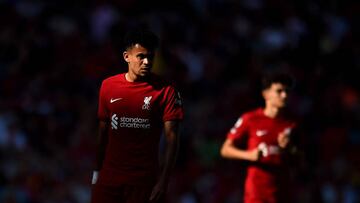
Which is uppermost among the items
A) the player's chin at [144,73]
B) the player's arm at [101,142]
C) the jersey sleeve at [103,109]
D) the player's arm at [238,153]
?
the player's chin at [144,73]

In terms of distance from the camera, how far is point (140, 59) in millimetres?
6137

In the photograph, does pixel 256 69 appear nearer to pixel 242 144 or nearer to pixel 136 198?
pixel 242 144

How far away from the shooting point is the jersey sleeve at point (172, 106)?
6172 millimetres

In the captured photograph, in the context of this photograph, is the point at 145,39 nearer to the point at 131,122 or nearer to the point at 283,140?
the point at 131,122

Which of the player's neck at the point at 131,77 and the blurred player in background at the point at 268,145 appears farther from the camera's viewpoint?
the blurred player in background at the point at 268,145

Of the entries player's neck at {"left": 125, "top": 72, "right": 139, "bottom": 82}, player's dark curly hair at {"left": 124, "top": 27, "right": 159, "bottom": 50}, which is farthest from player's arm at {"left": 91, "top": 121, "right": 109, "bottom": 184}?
player's dark curly hair at {"left": 124, "top": 27, "right": 159, "bottom": 50}

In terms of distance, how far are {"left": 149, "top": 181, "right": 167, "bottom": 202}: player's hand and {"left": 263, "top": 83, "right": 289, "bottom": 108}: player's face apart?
2.52 meters

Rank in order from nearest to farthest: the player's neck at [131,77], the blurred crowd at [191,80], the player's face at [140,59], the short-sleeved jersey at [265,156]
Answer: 1. the player's face at [140,59]
2. the player's neck at [131,77]
3. the short-sleeved jersey at [265,156]
4. the blurred crowd at [191,80]

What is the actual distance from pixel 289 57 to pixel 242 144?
17.9ft

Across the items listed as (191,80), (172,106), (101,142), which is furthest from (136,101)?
(191,80)

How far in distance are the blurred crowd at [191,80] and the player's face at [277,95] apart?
2.07m

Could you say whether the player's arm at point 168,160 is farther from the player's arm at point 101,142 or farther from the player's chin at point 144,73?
the player's arm at point 101,142

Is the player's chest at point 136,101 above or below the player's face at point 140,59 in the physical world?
below

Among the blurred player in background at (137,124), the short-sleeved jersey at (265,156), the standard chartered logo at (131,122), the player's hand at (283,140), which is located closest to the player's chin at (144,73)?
the blurred player in background at (137,124)
